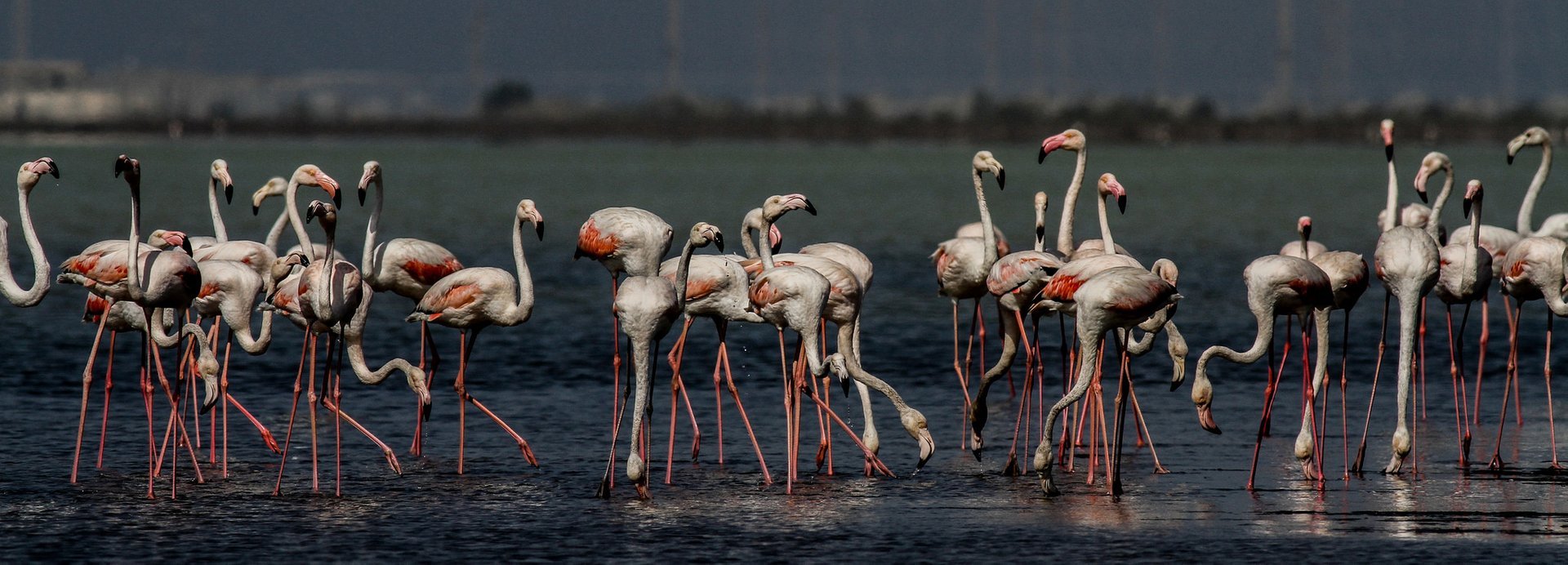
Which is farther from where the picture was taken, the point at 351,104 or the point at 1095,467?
the point at 351,104

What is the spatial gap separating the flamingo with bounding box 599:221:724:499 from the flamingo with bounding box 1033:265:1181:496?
181 cm

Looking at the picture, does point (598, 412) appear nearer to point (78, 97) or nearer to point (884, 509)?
point (884, 509)

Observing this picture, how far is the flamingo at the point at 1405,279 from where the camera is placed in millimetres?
10586

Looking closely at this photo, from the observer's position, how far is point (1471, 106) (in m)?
121

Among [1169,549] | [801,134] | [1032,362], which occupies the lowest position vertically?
[1169,549]

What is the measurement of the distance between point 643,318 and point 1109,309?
7.44ft

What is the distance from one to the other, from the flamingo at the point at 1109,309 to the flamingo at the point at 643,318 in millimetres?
1808

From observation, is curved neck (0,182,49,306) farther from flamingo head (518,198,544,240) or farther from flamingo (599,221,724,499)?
flamingo (599,221,724,499)

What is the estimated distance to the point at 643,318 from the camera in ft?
33.4

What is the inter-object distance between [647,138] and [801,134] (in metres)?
11.8

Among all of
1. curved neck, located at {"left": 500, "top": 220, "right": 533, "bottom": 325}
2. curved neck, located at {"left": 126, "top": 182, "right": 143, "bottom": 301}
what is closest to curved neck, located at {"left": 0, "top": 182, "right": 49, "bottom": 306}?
curved neck, located at {"left": 126, "top": 182, "right": 143, "bottom": 301}

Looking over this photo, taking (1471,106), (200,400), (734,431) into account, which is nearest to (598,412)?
(734,431)

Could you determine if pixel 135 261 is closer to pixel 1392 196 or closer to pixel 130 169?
pixel 130 169

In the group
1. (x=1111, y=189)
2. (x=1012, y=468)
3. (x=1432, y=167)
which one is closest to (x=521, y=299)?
(x=1012, y=468)
